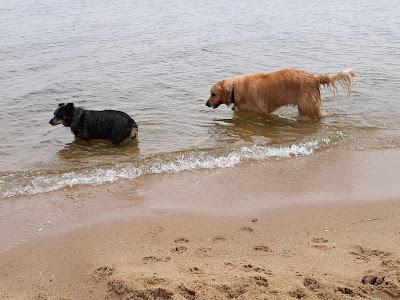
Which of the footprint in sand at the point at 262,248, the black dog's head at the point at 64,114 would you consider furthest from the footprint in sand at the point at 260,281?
the black dog's head at the point at 64,114

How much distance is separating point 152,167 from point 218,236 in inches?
92.0

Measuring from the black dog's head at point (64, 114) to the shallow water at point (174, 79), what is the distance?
1.11ft

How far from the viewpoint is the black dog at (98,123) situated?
816 cm

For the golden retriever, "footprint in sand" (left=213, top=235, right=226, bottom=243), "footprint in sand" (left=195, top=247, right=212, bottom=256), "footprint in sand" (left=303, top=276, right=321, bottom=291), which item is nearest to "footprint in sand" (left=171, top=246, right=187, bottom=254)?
"footprint in sand" (left=195, top=247, right=212, bottom=256)

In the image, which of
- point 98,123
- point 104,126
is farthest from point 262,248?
point 98,123

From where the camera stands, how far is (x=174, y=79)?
11906mm

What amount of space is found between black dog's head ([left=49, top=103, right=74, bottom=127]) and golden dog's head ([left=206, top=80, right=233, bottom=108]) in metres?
Answer: 2.81

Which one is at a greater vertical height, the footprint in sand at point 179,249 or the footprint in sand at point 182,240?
the footprint in sand at point 179,249

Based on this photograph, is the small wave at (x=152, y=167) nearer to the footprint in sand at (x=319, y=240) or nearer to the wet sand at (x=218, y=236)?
the wet sand at (x=218, y=236)

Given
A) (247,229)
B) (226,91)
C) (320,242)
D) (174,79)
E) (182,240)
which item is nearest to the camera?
(320,242)

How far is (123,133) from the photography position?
8.14m

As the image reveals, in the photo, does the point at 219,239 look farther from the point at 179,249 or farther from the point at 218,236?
the point at 179,249

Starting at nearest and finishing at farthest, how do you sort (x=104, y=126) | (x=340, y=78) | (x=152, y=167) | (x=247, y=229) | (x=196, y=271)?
(x=196, y=271) < (x=247, y=229) < (x=152, y=167) < (x=104, y=126) < (x=340, y=78)

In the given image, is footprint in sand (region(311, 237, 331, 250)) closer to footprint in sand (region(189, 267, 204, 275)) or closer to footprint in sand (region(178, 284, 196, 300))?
footprint in sand (region(189, 267, 204, 275))
